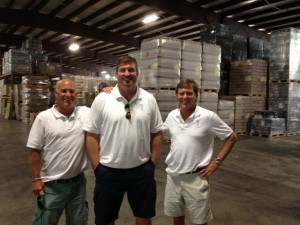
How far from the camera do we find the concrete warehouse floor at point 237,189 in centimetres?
351

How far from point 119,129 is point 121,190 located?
1.62ft

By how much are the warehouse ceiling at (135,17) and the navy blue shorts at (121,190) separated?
28.9 feet

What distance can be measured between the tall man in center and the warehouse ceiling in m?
8.51

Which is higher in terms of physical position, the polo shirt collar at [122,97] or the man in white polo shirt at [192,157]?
the polo shirt collar at [122,97]

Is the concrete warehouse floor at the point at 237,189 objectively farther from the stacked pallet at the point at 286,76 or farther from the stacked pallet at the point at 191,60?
the stacked pallet at the point at 286,76

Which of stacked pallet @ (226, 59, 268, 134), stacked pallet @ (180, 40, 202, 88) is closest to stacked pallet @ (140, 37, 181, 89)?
stacked pallet @ (180, 40, 202, 88)

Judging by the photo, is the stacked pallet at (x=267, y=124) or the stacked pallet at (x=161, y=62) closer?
the stacked pallet at (x=161, y=62)

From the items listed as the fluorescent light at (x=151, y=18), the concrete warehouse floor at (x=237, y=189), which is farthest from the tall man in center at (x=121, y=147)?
the fluorescent light at (x=151, y=18)

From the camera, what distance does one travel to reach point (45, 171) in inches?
94.7

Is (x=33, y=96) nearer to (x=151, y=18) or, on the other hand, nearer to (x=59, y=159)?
(x=151, y=18)

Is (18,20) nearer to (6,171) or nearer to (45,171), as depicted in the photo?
(6,171)

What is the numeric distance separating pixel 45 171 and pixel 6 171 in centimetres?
359

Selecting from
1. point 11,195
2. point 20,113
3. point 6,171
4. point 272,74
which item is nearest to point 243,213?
point 11,195

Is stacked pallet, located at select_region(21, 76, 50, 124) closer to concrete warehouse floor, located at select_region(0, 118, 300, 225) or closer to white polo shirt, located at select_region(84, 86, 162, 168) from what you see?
concrete warehouse floor, located at select_region(0, 118, 300, 225)
